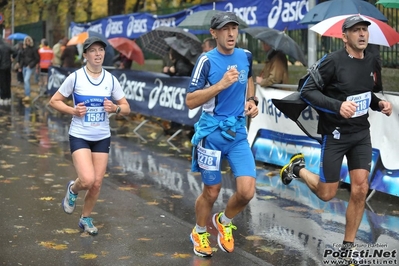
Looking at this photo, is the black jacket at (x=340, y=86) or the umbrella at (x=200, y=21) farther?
the umbrella at (x=200, y=21)

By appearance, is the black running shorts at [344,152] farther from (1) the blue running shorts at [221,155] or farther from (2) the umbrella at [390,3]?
(2) the umbrella at [390,3]

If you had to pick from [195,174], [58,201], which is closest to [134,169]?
[195,174]

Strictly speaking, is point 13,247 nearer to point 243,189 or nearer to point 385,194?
point 243,189

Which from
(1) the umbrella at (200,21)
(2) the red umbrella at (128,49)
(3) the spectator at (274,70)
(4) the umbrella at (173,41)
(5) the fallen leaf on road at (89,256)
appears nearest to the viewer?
(5) the fallen leaf on road at (89,256)

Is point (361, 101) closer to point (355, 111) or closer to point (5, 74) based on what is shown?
point (355, 111)

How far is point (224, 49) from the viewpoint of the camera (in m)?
6.30

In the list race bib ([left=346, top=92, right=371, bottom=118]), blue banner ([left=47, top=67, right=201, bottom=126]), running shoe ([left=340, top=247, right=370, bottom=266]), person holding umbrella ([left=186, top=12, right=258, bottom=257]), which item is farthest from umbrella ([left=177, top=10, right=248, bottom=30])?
running shoe ([left=340, top=247, right=370, bottom=266])

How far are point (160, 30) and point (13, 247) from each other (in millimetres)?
9425

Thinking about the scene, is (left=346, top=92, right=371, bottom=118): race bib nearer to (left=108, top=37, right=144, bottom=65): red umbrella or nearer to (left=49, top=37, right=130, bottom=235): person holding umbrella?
(left=49, top=37, right=130, bottom=235): person holding umbrella

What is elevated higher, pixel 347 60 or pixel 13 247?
pixel 347 60

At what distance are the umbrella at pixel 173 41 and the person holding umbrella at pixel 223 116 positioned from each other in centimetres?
A: 812

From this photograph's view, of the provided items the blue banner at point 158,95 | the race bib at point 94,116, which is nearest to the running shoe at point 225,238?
the race bib at point 94,116

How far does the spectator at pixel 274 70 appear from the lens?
1191cm

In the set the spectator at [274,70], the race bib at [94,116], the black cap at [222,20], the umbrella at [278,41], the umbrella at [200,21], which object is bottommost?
the race bib at [94,116]
